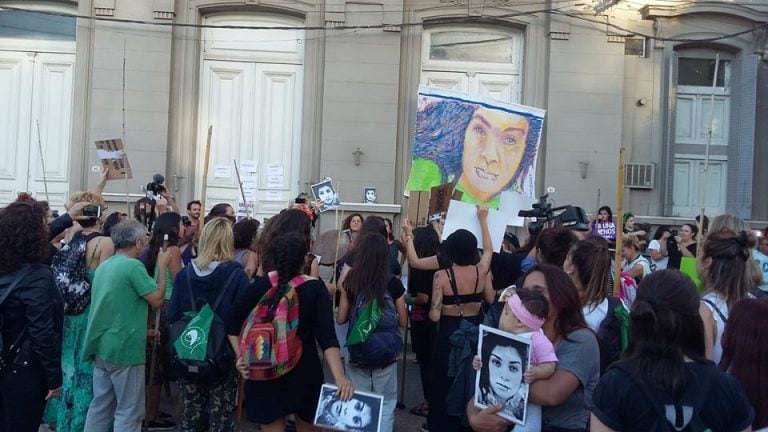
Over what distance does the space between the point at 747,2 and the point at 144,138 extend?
34.6 ft

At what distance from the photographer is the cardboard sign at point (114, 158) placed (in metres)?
10.2

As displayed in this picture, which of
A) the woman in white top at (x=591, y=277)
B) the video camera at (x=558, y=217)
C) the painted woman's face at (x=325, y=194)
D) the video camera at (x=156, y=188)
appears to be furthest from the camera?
the painted woman's face at (x=325, y=194)

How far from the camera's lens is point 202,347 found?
17.2 feet

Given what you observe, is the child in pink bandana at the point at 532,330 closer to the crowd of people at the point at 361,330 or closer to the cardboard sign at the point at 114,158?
the crowd of people at the point at 361,330

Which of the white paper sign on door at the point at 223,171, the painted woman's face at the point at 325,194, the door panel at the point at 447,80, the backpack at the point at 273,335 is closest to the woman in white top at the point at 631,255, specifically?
the painted woman's face at the point at 325,194

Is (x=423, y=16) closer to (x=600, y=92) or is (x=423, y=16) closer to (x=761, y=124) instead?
(x=600, y=92)

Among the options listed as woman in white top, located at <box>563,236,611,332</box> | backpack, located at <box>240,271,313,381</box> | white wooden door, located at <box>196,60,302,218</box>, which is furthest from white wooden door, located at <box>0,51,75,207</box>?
woman in white top, located at <box>563,236,611,332</box>

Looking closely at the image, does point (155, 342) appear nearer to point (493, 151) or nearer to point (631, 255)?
point (631, 255)

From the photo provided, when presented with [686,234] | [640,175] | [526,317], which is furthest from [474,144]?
[526,317]

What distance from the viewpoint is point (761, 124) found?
14.0m

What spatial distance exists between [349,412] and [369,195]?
8260 millimetres

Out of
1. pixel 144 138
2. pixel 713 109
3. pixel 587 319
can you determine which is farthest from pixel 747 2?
pixel 587 319

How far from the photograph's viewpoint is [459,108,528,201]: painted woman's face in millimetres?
11516

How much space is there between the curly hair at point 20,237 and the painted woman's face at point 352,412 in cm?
203
